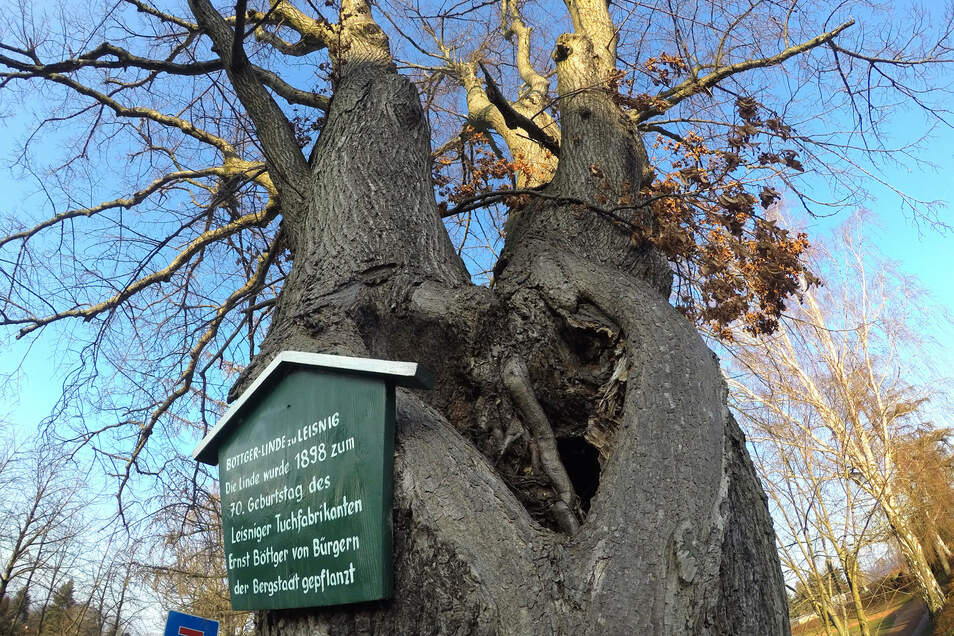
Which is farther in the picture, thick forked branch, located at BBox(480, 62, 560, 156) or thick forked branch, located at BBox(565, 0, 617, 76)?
thick forked branch, located at BBox(565, 0, 617, 76)

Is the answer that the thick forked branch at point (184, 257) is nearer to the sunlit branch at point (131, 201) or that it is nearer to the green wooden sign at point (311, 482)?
the sunlit branch at point (131, 201)

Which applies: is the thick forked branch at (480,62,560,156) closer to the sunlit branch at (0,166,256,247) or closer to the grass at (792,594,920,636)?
the sunlit branch at (0,166,256,247)

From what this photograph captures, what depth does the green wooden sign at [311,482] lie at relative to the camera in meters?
1.90

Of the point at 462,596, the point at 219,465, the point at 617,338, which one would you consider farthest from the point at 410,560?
the point at 617,338

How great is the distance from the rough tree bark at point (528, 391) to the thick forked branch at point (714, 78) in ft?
1.63

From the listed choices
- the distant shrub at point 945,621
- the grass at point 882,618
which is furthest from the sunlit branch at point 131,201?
the grass at point 882,618

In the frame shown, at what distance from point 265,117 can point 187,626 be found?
3.51 m

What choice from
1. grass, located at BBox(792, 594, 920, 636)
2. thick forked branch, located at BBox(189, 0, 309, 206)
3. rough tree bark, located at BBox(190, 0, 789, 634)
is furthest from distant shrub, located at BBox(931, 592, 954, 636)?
thick forked branch, located at BBox(189, 0, 309, 206)

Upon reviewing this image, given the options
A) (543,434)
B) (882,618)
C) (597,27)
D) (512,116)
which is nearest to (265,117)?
(512,116)

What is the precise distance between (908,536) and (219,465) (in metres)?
14.6

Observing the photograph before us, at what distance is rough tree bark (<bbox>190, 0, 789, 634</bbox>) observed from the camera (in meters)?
1.73

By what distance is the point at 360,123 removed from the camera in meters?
3.73

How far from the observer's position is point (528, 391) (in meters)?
2.74

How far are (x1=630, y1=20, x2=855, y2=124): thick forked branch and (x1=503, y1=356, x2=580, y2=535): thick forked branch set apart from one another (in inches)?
106
